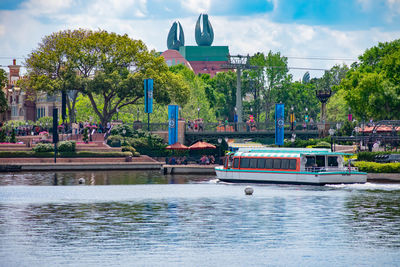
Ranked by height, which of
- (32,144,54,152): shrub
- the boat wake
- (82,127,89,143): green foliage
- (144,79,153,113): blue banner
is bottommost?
the boat wake

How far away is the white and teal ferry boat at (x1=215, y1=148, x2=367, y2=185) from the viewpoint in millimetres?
70750

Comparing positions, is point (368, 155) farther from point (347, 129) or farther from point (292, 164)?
point (347, 129)

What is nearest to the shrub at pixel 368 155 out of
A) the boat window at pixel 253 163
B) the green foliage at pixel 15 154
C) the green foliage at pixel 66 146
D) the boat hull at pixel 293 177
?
the boat hull at pixel 293 177

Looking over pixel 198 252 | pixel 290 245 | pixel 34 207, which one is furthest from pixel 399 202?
pixel 34 207

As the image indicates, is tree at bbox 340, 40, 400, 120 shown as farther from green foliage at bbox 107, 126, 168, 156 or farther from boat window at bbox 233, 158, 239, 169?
boat window at bbox 233, 158, 239, 169

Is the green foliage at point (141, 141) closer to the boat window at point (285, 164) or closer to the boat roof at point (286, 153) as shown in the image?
the boat roof at point (286, 153)

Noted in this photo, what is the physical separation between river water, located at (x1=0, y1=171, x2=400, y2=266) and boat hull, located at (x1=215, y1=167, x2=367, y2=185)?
83cm

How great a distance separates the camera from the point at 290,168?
72.8 m

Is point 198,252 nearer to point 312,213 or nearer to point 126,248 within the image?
point 126,248

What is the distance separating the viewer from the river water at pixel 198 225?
125 feet

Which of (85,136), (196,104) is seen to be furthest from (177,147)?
(196,104)

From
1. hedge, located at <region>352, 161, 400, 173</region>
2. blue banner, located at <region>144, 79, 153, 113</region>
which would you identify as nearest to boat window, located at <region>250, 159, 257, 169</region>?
hedge, located at <region>352, 161, 400, 173</region>

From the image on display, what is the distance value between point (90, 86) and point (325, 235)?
269ft

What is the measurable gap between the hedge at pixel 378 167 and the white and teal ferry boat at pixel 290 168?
7.55 ft
